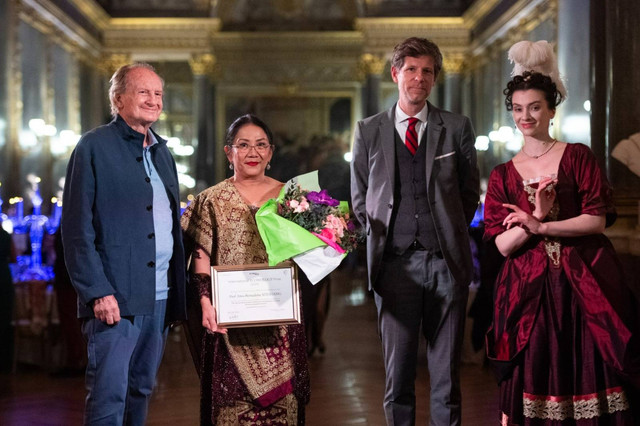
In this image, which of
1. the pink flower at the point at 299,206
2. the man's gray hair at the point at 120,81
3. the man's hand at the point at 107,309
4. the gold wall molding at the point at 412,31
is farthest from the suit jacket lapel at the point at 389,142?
the gold wall molding at the point at 412,31

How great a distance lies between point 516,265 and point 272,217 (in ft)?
3.74

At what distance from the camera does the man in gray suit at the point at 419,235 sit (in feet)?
10.3

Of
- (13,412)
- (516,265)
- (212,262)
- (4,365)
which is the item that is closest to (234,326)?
(212,262)

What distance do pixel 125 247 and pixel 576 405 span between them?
204 cm

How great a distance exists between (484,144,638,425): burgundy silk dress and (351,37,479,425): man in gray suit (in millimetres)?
233

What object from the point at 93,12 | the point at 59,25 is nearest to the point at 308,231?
the point at 59,25

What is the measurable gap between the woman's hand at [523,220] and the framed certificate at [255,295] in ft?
3.28

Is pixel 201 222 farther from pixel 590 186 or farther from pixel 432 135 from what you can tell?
pixel 590 186

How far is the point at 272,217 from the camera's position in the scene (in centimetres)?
303

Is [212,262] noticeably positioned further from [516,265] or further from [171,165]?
[516,265]

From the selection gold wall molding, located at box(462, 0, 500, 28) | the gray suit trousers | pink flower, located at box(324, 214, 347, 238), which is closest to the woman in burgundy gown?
the gray suit trousers

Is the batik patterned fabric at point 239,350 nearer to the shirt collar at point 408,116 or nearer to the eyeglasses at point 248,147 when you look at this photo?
the eyeglasses at point 248,147

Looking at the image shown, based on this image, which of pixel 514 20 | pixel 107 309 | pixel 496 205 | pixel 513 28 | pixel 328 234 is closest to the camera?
pixel 107 309

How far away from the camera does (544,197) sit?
302cm
